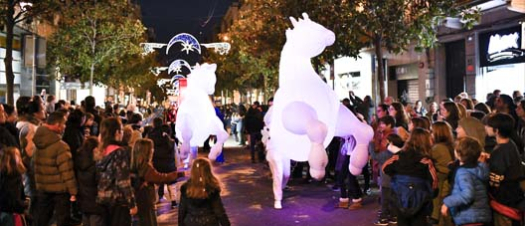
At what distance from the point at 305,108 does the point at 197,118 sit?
18.5 feet

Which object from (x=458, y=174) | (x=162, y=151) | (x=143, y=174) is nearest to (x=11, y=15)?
(x=162, y=151)

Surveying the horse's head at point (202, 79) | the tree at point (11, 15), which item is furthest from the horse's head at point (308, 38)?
the tree at point (11, 15)

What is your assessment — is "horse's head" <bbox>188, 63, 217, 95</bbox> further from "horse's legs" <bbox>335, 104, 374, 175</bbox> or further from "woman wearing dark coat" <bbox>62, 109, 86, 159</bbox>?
"horse's legs" <bbox>335, 104, 374, 175</bbox>

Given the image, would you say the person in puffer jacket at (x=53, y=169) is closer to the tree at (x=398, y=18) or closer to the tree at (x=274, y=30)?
the tree at (x=398, y=18)

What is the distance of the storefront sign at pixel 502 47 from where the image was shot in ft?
58.7

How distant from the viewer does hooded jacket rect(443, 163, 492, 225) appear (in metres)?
5.89

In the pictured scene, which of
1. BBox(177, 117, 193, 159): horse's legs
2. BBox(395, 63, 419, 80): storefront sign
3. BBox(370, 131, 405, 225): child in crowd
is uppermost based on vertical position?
BBox(395, 63, 419, 80): storefront sign

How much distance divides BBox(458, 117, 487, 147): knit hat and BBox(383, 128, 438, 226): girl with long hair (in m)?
1.23

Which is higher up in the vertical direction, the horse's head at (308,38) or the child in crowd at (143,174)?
the horse's head at (308,38)

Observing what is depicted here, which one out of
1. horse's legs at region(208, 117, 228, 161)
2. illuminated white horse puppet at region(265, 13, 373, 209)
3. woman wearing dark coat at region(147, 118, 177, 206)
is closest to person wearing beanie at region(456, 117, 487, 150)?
illuminated white horse puppet at region(265, 13, 373, 209)

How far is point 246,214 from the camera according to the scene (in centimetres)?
958

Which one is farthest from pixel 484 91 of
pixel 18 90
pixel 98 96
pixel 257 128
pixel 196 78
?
pixel 98 96

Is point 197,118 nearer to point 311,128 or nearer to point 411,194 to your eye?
point 311,128

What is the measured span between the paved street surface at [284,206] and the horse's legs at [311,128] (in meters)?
1.37
